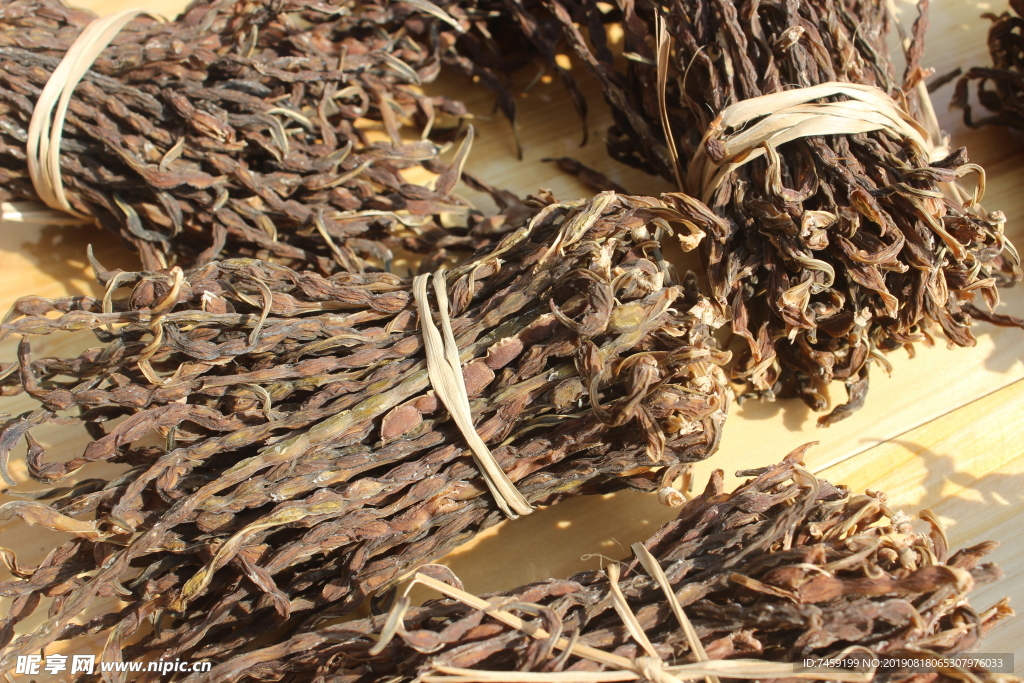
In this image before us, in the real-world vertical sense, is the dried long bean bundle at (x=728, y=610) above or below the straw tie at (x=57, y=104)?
below

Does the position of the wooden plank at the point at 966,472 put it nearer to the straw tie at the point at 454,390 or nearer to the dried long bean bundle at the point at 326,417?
the dried long bean bundle at the point at 326,417

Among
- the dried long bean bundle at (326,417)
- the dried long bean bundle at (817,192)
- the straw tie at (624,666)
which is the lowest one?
the straw tie at (624,666)

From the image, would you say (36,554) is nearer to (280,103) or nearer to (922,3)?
(280,103)

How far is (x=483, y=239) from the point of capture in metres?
0.96

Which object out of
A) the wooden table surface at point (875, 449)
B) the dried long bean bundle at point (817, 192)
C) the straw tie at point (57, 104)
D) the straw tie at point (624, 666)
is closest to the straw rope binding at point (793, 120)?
the dried long bean bundle at point (817, 192)

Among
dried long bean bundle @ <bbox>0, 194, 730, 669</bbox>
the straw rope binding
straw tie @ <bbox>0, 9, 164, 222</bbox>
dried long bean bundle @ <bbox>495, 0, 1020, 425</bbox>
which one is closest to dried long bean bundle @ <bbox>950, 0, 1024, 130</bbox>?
dried long bean bundle @ <bbox>495, 0, 1020, 425</bbox>

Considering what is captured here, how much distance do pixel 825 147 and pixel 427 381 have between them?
0.53 metres

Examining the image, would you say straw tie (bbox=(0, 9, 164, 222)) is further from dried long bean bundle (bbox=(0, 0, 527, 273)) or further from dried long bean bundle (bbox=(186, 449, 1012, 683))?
dried long bean bundle (bbox=(186, 449, 1012, 683))

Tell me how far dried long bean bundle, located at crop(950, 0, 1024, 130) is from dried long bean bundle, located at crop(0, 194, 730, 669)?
0.66 m

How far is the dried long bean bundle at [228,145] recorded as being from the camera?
922 mm

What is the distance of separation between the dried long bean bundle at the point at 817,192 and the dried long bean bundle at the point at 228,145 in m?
0.28

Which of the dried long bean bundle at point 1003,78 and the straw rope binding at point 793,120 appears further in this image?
the dried long bean bundle at point 1003,78

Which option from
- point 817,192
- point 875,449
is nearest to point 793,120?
point 817,192

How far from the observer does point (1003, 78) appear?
3.49ft
